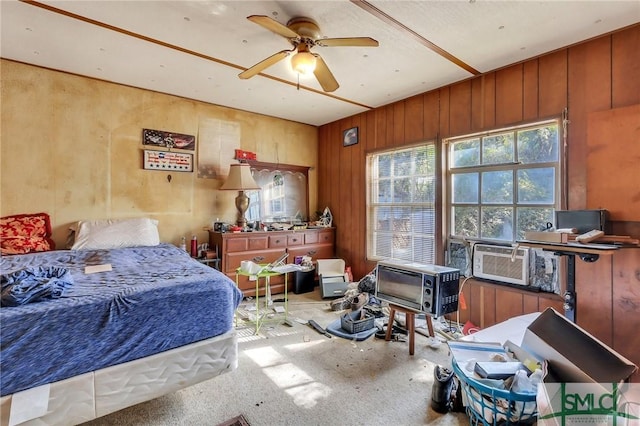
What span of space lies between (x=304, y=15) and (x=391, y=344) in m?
2.89

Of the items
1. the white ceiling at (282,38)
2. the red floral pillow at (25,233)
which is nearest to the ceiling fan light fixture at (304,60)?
the white ceiling at (282,38)

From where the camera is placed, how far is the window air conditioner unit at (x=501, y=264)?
2.67 meters

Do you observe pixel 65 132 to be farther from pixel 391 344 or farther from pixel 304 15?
pixel 391 344

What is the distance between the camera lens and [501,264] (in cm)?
Result: 280

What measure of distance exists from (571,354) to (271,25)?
2.59 meters

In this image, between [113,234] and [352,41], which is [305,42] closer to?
[352,41]

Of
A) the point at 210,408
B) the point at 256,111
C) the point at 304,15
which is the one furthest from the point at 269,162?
the point at 210,408

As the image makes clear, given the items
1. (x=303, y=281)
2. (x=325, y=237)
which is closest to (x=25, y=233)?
(x=303, y=281)

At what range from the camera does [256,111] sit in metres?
4.43

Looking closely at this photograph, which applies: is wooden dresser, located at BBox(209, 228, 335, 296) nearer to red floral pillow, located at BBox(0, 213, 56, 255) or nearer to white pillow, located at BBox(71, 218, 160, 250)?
white pillow, located at BBox(71, 218, 160, 250)

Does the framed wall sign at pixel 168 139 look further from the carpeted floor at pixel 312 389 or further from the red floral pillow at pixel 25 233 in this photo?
the carpeted floor at pixel 312 389

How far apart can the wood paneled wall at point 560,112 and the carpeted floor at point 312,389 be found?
114 cm

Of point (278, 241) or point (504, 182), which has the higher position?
point (504, 182)

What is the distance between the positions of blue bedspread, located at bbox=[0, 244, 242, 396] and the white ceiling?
195 cm
